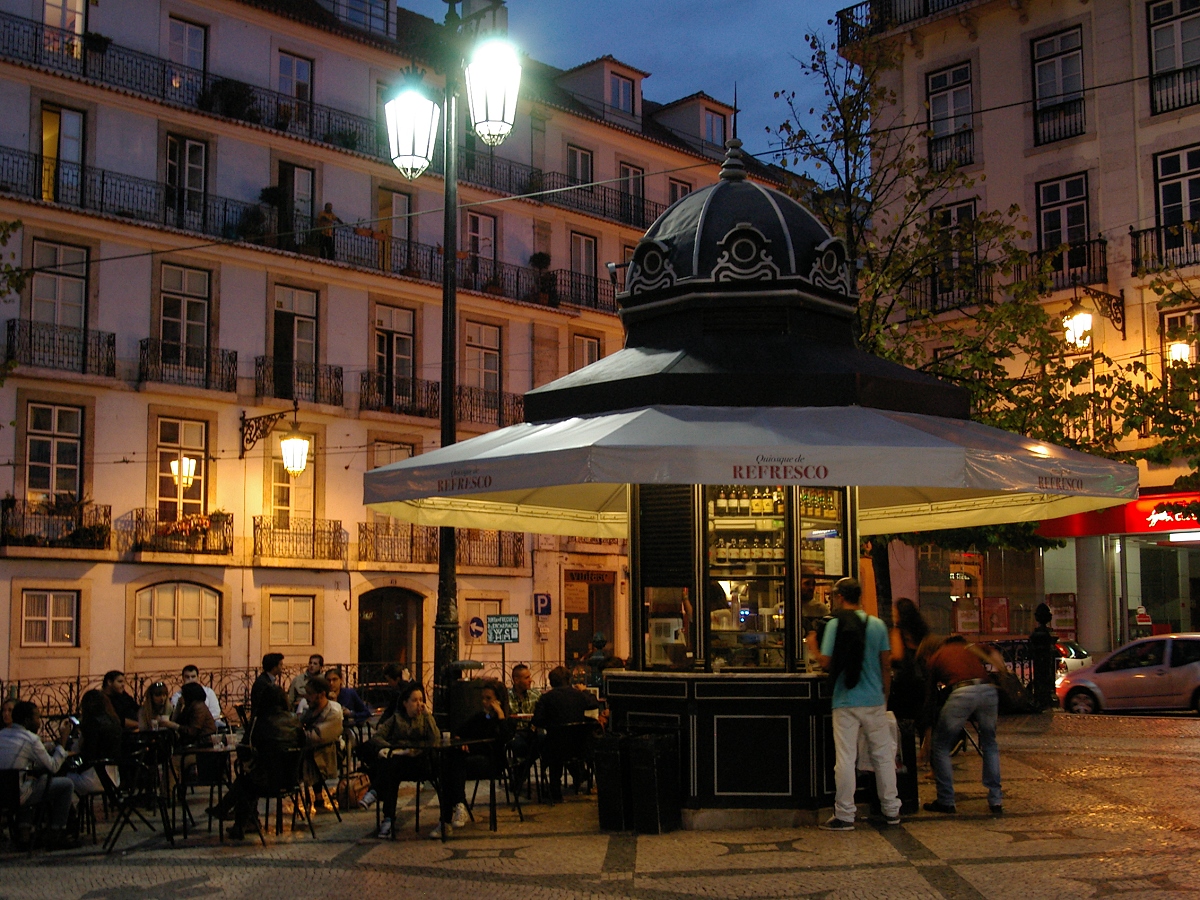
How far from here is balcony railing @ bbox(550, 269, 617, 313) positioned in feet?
133

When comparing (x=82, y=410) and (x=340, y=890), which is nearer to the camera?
(x=340, y=890)

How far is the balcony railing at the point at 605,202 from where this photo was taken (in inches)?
1602

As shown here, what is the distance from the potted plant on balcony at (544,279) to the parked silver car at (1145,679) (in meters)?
20.7

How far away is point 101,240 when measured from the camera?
30.9 metres

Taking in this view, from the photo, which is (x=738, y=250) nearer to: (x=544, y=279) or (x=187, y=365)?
(x=187, y=365)

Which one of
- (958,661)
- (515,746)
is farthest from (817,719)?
(515,746)

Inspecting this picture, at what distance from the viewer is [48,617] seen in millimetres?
29250

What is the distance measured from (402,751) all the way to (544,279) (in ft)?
96.9

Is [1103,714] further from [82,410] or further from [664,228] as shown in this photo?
[82,410]

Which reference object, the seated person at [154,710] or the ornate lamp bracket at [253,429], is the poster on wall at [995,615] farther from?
the seated person at [154,710]

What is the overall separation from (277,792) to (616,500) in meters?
5.44

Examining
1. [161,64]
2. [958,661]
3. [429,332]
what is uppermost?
[161,64]

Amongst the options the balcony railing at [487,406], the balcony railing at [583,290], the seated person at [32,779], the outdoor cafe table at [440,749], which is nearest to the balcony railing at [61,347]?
the balcony railing at [487,406]

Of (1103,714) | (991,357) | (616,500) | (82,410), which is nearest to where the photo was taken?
(616,500)
